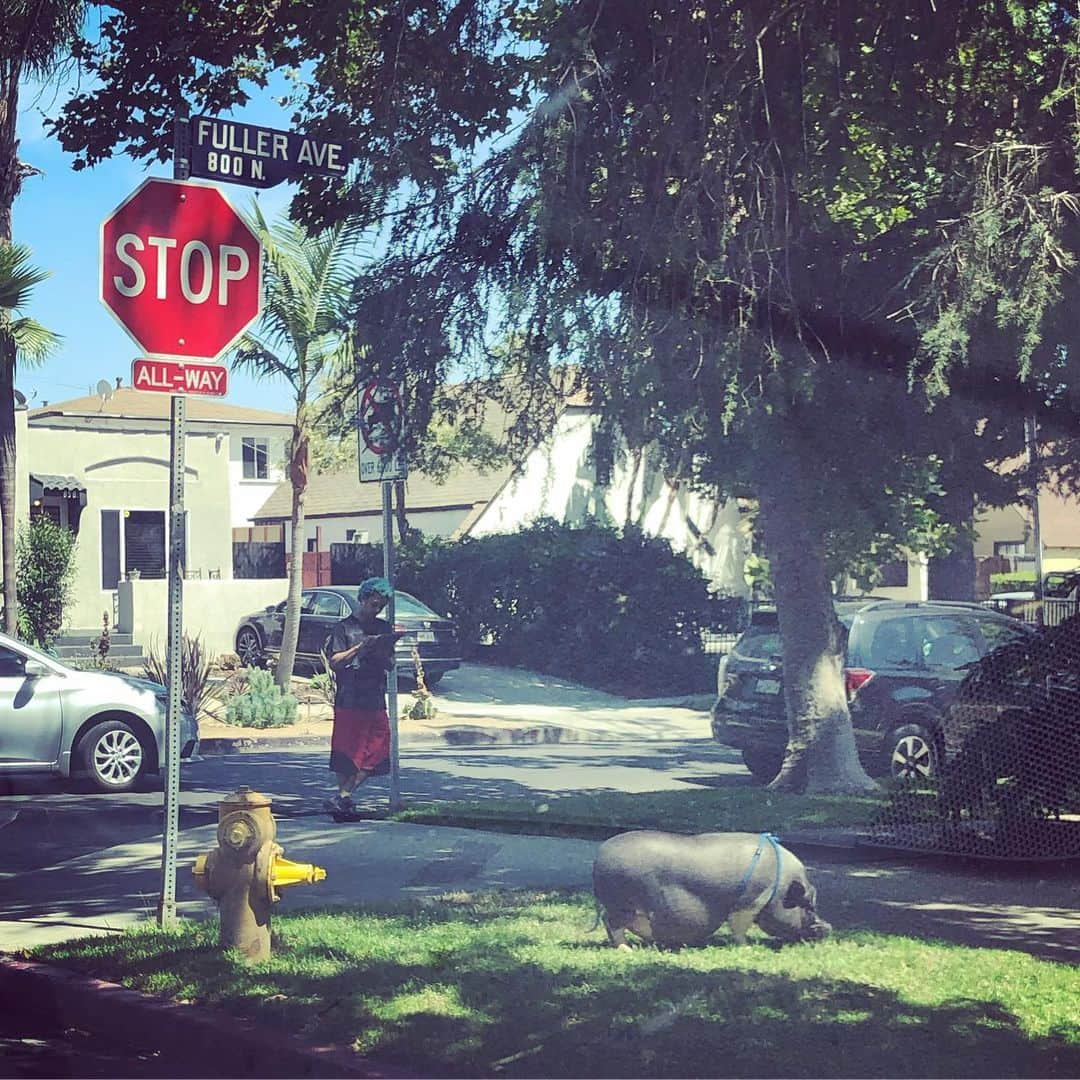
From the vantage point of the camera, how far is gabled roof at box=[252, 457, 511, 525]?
38.1 m

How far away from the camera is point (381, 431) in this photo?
423 inches

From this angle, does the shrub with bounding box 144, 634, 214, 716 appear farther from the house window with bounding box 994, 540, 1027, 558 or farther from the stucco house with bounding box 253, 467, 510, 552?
the house window with bounding box 994, 540, 1027, 558

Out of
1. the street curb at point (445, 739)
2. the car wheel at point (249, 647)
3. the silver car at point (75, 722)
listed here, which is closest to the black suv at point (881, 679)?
the silver car at point (75, 722)

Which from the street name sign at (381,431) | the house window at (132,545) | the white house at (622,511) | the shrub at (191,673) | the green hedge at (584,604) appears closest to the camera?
the street name sign at (381,431)

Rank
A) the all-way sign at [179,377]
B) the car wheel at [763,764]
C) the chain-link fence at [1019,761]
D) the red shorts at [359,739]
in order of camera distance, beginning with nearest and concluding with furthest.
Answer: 1. the all-way sign at [179,377]
2. the chain-link fence at [1019,761]
3. the red shorts at [359,739]
4. the car wheel at [763,764]

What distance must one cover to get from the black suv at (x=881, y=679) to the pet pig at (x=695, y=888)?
541cm

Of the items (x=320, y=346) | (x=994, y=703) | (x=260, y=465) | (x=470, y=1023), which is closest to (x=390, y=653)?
(x=994, y=703)

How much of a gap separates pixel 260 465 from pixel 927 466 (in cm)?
3953

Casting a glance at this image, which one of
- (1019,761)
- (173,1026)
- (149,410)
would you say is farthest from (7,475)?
(149,410)

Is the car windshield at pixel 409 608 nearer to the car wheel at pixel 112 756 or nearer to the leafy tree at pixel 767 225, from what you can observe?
the car wheel at pixel 112 756

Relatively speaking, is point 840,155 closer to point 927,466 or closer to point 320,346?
point 927,466

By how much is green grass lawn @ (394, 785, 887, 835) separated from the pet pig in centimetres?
309

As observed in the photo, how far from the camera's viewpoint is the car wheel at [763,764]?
1407cm

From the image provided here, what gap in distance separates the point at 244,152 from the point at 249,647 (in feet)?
66.2
